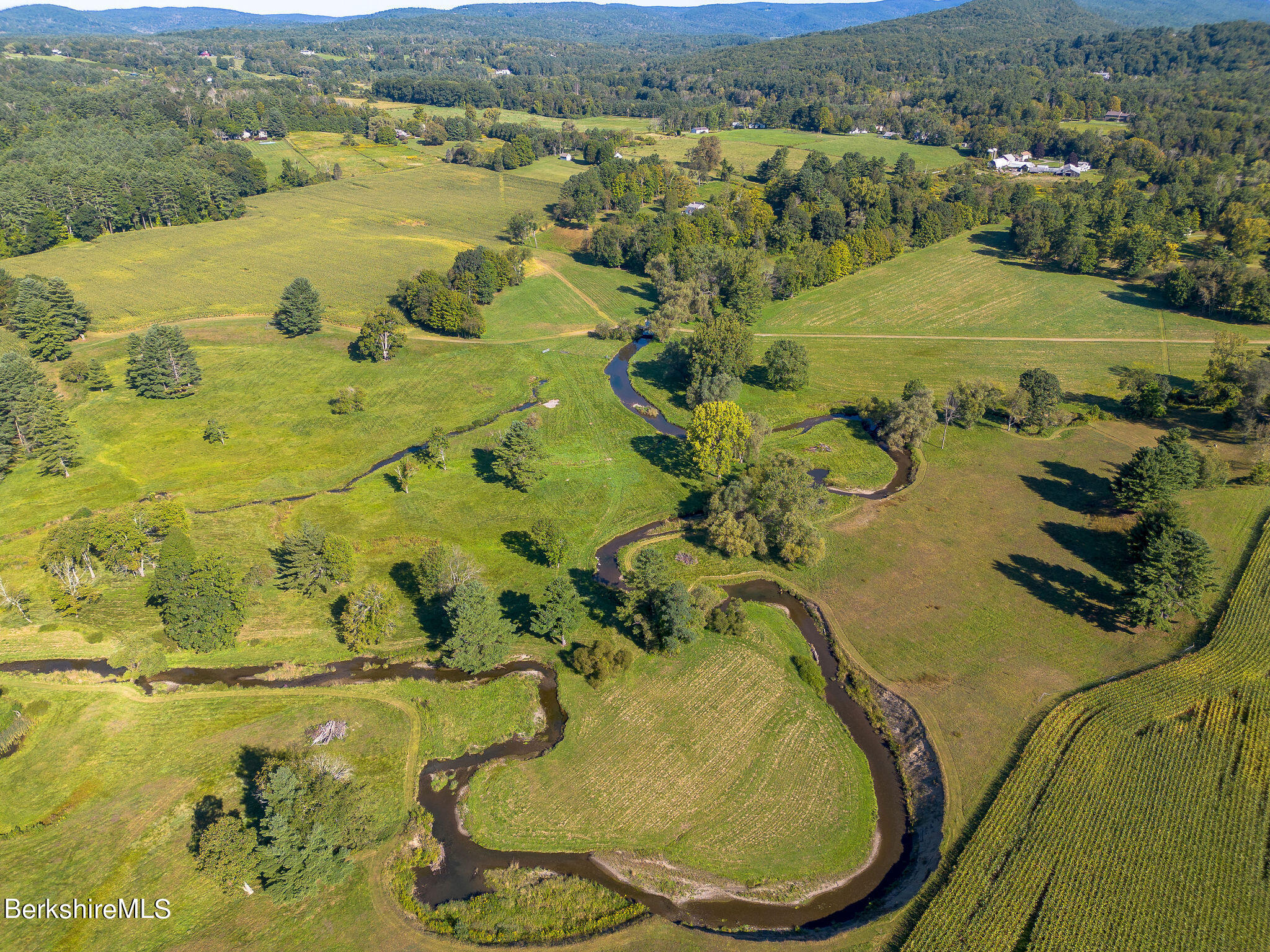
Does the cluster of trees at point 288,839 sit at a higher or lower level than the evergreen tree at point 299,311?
lower

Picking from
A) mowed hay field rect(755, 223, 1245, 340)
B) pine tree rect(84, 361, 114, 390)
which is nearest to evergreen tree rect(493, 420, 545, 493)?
mowed hay field rect(755, 223, 1245, 340)

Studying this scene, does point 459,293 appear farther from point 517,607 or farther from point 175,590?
point 175,590

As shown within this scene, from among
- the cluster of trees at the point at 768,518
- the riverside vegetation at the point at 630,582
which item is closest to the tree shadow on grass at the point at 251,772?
the riverside vegetation at the point at 630,582

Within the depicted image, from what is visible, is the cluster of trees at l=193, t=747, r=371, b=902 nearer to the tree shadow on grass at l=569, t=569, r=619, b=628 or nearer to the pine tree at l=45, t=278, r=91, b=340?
the tree shadow on grass at l=569, t=569, r=619, b=628

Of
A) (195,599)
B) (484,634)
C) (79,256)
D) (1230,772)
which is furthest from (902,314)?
(79,256)

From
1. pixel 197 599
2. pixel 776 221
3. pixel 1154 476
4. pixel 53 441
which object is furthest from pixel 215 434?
pixel 776 221

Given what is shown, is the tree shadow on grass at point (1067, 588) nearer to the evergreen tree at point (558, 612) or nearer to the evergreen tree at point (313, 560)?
the evergreen tree at point (558, 612)

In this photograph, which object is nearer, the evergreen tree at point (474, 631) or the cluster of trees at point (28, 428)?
the evergreen tree at point (474, 631)
